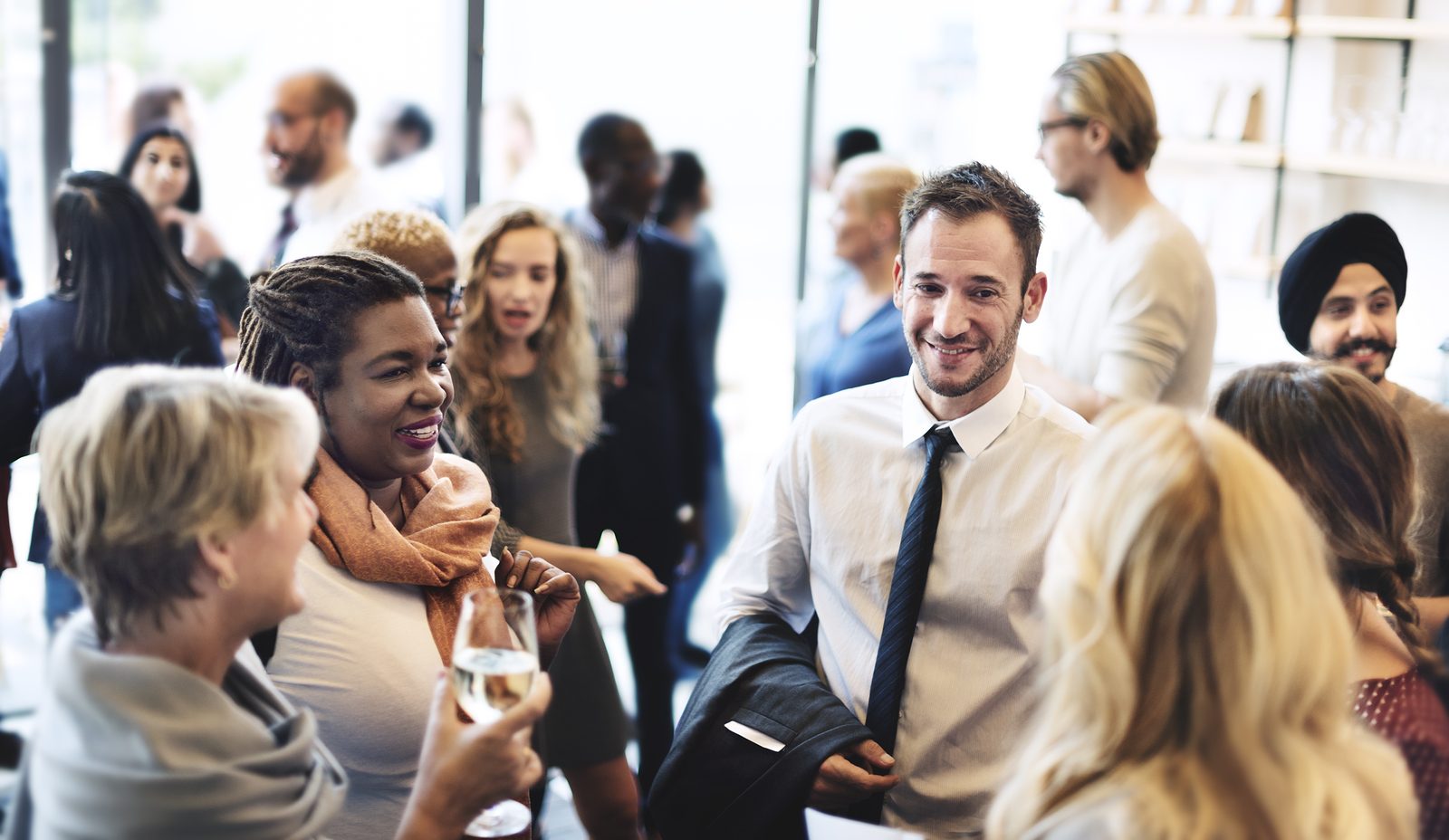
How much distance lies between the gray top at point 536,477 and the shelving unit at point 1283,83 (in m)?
2.51

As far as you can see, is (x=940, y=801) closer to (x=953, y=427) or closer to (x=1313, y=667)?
(x=953, y=427)

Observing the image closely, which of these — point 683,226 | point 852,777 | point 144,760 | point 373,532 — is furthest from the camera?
point 683,226

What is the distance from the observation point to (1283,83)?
170 inches

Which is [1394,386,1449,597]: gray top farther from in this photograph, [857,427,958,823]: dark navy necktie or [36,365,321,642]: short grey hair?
[36,365,321,642]: short grey hair

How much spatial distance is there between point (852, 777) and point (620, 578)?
0.72 metres

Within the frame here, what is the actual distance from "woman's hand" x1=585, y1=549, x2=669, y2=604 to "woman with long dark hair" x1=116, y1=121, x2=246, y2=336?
5.97 ft

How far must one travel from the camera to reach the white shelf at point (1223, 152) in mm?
4223

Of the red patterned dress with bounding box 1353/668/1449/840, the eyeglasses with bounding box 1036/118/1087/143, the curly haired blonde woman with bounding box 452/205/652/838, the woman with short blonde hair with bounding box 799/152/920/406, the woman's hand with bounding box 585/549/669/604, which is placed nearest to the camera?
the red patterned dress with bounding box 1353/668/1449/840

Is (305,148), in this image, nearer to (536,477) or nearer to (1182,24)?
(536,477)

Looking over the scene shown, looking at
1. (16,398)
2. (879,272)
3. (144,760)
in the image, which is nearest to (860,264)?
(879,272)

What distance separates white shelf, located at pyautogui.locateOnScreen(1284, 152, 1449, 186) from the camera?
3.68m

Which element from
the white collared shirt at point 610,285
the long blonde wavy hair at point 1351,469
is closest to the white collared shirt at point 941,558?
the long blonde wavy hair at point 1351,469

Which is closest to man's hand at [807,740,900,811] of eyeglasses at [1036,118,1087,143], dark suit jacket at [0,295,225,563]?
eyeglasses at [1036,118,1087,143]

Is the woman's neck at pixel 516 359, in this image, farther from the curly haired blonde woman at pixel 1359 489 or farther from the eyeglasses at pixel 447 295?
the curly haired blonde woman at pixel 1359 489
